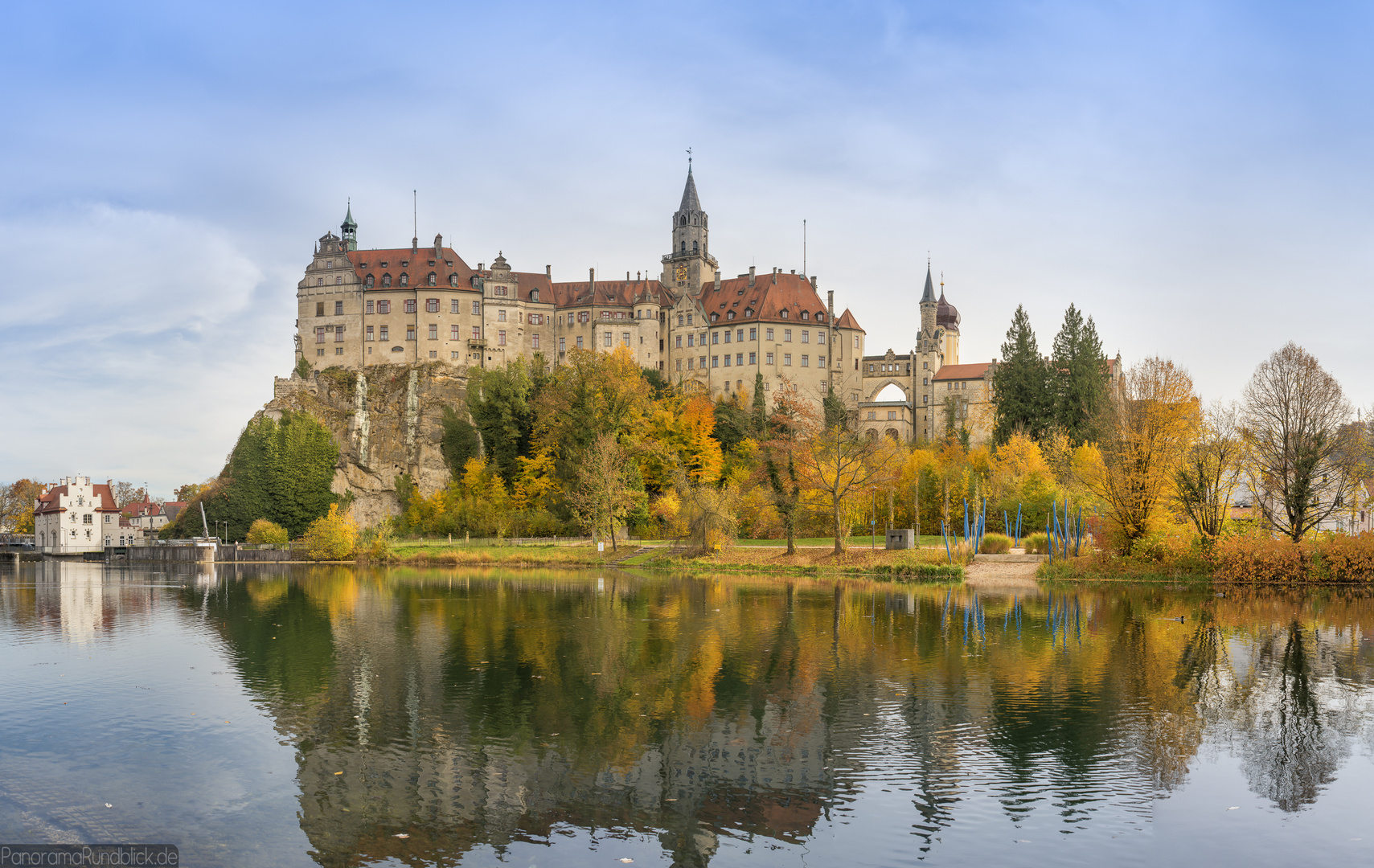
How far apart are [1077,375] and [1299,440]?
2666cm

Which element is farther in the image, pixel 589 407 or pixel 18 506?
pixel 18 506

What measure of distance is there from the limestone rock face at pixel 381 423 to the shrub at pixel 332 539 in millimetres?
19326

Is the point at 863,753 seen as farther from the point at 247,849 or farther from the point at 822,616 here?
the point at 822,616

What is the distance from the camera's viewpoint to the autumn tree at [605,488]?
53.0 meters

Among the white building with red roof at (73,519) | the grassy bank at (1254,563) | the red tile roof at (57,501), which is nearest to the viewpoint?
the grassy bank at (1254,563)

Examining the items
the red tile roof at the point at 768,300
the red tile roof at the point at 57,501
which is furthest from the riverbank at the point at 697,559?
the red tile roof at the point at 57,501

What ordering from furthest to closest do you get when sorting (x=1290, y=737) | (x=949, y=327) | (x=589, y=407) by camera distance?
1. (x=949, y=327)
2. (x=589, y=407)
3. (x=1290, y=737)

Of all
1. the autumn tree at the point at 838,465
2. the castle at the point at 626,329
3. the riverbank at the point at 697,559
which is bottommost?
the riverbank at the point at 697,559

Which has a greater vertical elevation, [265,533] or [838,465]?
[838,465]

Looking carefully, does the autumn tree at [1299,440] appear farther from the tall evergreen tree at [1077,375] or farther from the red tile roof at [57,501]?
the red tile roof at [57,501]

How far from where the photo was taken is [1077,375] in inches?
2534

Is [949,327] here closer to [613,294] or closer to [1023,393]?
[613,294]

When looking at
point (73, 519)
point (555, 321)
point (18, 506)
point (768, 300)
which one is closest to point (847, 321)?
point (768, 300)

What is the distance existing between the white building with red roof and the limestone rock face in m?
22.1
